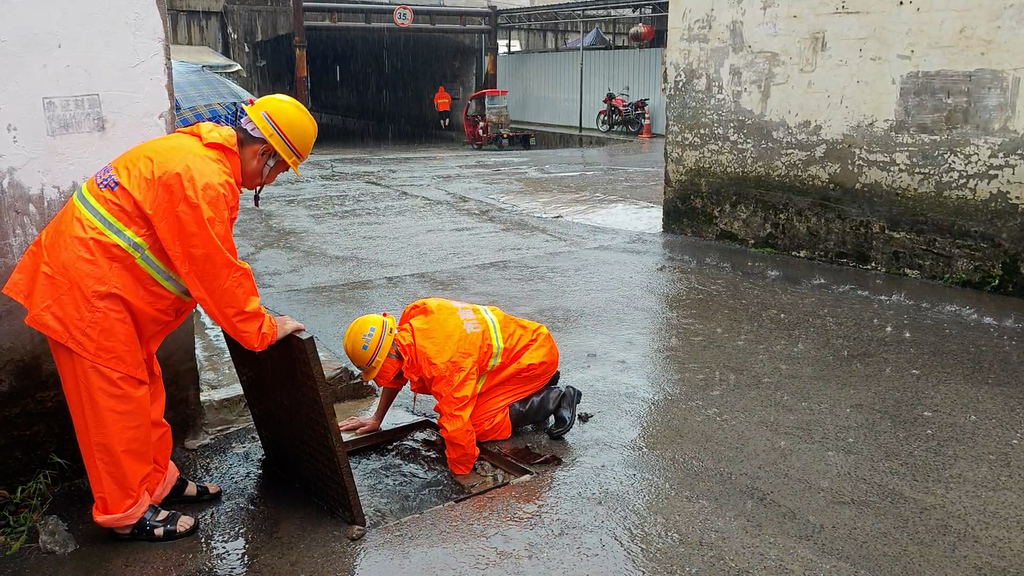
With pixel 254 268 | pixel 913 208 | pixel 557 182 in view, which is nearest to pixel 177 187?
pixel 254 268

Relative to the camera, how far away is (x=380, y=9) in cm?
2130

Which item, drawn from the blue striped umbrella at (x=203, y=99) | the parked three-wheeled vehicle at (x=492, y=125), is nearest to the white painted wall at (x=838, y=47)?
the blue striped umbrella at (x=203, y=99)

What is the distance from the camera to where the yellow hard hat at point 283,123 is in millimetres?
2887

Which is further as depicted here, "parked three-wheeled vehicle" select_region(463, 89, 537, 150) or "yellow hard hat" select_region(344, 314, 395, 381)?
"parked three-wheeled vehicle" select_region(463, 89, 537, 150)

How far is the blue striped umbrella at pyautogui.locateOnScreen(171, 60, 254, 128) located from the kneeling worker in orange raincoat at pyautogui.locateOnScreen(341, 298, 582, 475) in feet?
10.6

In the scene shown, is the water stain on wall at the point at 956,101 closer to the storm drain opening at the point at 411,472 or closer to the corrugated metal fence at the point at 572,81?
the storm drain opening at the point at 411,472

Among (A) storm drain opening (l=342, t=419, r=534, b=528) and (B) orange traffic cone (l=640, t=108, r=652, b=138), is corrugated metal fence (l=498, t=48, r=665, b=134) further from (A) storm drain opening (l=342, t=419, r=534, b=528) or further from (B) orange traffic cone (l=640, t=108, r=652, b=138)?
(A) storm drain opening (l=342, t=419, r=534, b=528)

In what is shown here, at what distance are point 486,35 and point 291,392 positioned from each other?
21.5m

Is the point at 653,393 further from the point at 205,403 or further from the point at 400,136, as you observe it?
the point at 400,136

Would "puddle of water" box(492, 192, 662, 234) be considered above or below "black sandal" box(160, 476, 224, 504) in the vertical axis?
above

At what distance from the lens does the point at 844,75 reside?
21.6ft

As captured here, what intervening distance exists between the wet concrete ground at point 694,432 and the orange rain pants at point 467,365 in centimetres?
26

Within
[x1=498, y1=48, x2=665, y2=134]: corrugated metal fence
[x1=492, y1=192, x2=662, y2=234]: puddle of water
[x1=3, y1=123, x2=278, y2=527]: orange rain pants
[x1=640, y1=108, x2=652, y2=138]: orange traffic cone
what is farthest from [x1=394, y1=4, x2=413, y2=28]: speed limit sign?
[x1=3, y1=123, x2=278, y2=527]: orange rain pants

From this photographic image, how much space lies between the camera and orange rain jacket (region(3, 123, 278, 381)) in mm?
2678
